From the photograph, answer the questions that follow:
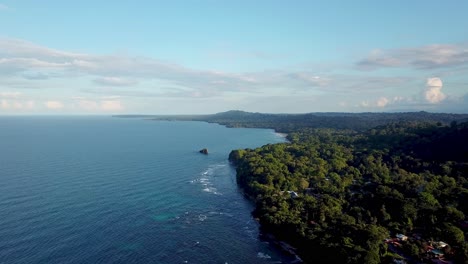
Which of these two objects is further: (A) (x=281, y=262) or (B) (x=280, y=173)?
(B) (x=280, y=173)

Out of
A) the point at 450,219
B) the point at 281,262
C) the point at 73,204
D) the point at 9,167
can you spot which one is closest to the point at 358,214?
the point at 450,219

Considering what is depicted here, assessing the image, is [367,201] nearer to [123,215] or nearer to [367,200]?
[367,200]

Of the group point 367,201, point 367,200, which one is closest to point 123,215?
point 367,201

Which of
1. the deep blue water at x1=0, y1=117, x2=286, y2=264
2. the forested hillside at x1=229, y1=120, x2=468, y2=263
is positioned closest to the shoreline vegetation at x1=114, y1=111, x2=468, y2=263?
the forested hillside at x1=229, y1=120, x2=468, y2=263

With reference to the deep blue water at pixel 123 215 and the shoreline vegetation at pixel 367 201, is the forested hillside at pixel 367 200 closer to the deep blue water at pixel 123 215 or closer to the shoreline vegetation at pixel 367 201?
the shoreline vegetation at pixel 367 201

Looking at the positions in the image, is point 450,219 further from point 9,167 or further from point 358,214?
point 9,167
